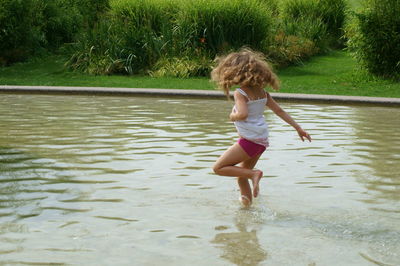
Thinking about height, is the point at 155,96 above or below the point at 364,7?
below

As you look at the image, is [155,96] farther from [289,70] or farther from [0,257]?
[0,257]

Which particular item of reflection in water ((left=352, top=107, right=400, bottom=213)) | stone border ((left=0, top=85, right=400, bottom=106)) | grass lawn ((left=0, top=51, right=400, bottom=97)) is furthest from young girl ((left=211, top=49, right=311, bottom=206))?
grass lawn ((left=0, top=51, right=400, bottom=97))

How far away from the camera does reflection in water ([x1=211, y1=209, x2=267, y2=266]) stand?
4.88 metres

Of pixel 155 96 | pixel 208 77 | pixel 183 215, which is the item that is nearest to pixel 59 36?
pixel 208 77

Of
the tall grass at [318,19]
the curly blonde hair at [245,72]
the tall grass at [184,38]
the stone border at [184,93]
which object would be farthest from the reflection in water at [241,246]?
the tall grass at [318,19]

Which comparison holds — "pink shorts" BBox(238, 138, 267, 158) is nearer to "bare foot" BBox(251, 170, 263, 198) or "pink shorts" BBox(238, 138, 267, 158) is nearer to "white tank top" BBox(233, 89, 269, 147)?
"white tank top" BBox(233, 89, 269, 147)

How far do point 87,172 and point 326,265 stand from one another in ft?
12.5

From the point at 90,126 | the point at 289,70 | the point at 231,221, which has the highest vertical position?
the point at 231,221

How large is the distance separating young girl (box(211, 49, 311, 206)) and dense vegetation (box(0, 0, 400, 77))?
14058mm

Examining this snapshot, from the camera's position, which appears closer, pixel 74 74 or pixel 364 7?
pixel 364 7

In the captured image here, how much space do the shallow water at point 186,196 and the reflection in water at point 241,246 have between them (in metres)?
0.01

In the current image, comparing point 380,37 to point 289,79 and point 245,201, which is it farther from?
point 245,201

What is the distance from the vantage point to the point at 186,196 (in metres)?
6.80

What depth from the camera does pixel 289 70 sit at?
22.7m
